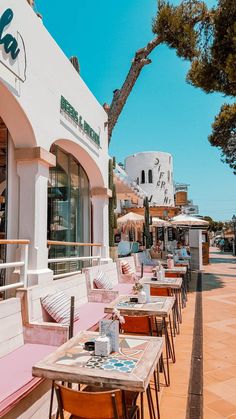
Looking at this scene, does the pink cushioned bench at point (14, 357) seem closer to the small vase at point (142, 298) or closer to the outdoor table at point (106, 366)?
the outdoor table at point (106, 366)

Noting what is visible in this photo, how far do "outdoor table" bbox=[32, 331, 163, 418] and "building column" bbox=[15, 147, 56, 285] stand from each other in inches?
83.7

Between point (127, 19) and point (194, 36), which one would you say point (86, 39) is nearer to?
point (127, 19)

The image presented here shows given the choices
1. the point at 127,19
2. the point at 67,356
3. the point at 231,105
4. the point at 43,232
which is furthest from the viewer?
the point at 231,105

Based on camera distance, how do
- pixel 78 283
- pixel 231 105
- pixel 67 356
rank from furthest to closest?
pixel 231 105
pixel 78 283
pixel 67 356

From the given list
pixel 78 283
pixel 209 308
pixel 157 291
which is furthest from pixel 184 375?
pixel 209 308

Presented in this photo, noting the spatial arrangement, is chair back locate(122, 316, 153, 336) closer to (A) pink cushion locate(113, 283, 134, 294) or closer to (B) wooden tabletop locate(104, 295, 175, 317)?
(B) wooden tabletop locate(104, 295, 175, 317)

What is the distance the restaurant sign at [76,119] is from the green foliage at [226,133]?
12.0 m

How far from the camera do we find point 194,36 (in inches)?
481

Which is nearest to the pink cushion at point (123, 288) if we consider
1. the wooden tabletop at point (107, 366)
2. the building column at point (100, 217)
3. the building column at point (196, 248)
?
the building column at point (100, 217)

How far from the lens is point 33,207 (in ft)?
15.2

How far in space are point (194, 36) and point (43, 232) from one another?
1090cm

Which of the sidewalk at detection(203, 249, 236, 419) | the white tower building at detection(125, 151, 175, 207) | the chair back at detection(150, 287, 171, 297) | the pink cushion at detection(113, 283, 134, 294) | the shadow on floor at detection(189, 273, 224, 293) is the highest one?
the white tower building at detection(125, 151, 175, 207)

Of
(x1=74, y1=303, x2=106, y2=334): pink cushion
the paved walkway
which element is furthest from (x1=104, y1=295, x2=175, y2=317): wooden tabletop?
the paved walkway

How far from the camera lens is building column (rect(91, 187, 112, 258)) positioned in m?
8.68
